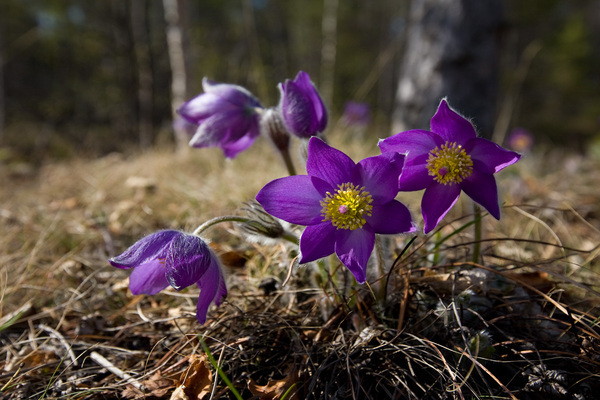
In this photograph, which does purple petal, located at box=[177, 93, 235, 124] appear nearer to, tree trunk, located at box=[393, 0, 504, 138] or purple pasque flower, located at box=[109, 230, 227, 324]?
purple pasque flower, located at box=[109, 230, 227, 324]

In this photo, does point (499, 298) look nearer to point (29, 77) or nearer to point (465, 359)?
point (465, 359)

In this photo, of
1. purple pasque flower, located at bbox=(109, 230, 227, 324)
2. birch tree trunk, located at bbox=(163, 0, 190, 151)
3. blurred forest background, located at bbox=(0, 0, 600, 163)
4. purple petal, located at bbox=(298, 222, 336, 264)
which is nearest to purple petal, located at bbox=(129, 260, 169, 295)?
purple pasque flower, located at bbox=(109, 230, 227, 324)

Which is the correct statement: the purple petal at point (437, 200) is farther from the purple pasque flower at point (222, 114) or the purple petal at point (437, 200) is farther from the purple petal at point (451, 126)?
the purple pasque flower at point (222, 114)

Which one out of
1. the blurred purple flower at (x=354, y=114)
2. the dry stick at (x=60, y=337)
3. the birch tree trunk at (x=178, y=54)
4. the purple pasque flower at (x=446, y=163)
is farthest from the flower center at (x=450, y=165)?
the birch tree trunk at (x=178, y=54)

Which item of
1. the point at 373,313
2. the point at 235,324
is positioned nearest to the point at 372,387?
the point at 373,313

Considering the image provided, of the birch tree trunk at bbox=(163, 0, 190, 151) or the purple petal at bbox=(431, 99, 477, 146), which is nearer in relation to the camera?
the purple petal at bbox=(431, 99, 477, 146)

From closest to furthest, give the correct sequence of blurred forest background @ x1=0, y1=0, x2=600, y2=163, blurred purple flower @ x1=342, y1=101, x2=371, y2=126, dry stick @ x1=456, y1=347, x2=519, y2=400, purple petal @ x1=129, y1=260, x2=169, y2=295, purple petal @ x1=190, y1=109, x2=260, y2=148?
dry stick @ x1=456, y1=347, x2=519, y2=400
purple petal @ x1=129, y1=260, x2=169, y2=295
purple petal @ x1=190, y1=109, x2=260, y2=148
blurred purple flower @ x1=342, y1=101, x2=371, y2=126
blurred forest background @ x1=0, y1=0, x2=600, y2=163

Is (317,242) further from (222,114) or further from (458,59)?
(458,59)
